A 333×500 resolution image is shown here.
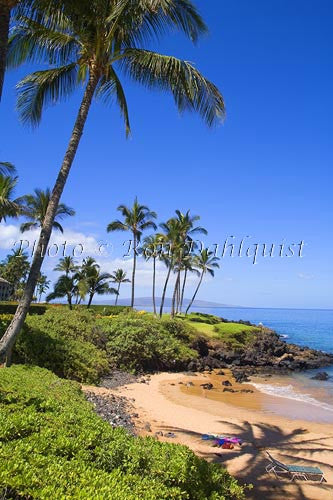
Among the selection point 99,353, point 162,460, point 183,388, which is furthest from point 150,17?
point 183,388

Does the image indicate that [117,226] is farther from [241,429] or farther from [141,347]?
[241,429]

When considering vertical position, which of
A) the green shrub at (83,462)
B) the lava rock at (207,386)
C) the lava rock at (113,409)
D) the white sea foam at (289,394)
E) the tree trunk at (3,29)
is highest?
the tree trunk at (3,29)

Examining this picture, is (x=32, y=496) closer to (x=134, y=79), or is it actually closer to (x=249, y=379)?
(x=134, y=79)

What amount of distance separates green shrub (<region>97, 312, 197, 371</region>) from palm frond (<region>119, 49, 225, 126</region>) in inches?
608

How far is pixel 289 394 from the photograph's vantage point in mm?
20938

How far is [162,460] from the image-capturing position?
5.88 metres

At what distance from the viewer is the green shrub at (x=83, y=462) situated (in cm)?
409

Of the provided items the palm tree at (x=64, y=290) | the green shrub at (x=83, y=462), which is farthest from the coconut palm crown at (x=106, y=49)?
the palm tree at (x=64, y=290)

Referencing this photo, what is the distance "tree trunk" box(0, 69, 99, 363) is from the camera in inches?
259

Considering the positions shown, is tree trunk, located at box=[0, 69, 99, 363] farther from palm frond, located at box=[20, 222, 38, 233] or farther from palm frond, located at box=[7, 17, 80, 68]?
palm frond, located at box=[20, 222, 38, 233]

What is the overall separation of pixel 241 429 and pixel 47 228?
10.3 m

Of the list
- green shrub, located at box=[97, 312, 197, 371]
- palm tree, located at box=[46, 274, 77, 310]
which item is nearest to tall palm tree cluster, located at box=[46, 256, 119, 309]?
palm tree, located at box=[46, 274, 77, 310]

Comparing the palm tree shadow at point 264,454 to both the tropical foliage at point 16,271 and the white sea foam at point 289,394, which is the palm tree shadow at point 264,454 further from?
the tropical foliage at point 16,271

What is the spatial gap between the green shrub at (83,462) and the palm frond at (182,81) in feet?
23.0
